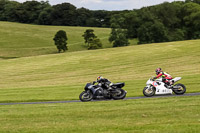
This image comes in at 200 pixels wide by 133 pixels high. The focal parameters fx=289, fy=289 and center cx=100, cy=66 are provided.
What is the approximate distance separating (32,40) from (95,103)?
87.6 m

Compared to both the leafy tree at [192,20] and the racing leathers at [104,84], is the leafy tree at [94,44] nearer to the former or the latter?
the leafy tree at [192,20]

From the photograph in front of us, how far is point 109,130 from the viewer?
10.4m

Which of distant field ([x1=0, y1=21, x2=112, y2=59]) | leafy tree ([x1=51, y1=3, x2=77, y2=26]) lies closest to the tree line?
distant field ([x1=0, y1=21, x2=112, y2=59])

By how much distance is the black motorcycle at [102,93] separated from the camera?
1977 cm

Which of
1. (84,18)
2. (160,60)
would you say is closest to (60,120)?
(160,60)

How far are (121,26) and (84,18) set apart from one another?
51.7 meters

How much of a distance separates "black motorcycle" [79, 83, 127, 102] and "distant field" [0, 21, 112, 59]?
210 feet

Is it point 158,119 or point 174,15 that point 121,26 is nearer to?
point 174,15

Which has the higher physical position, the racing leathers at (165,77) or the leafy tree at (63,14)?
the leafy tree at (63,14)

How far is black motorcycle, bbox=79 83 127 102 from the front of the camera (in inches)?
778

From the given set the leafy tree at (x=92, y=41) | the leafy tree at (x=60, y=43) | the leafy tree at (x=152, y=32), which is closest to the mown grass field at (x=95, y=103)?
the leafy tree at (x=60, y=43)

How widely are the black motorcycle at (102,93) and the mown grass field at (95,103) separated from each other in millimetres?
1246

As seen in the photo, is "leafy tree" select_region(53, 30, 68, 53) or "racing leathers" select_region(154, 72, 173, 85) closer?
"racing leathers" select_region(154, 72, 173, 85)

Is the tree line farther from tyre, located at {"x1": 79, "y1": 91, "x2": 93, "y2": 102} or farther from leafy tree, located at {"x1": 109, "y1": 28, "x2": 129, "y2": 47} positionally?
tyre, located at {"x1": 79, "y1": 91, "x2": 93, "y2": 102}
